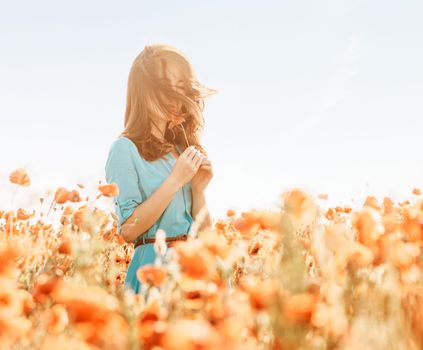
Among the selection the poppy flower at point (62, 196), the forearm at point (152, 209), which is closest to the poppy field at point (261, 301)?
the forearm at point (152, 209)

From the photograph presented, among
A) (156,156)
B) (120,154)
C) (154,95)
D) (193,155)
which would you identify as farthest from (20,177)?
(193,155)

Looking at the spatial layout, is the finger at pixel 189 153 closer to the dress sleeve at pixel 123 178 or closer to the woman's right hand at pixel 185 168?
the woman's right hand at pixel 185 168

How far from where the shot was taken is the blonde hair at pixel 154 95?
2768 mm

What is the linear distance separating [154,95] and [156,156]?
1.09ft

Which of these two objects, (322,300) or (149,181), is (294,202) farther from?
(149,181)

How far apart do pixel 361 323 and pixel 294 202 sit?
1.22ft

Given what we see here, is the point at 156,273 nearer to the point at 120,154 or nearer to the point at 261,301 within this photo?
the point at 261,301

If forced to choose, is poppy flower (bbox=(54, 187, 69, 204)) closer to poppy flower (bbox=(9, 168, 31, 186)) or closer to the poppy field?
poppy flower (bbox=(9, 168, 31, 186))

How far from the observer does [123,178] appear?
2.60 m

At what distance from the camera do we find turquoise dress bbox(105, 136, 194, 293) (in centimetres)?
257

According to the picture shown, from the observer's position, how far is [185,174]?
2.49 metres

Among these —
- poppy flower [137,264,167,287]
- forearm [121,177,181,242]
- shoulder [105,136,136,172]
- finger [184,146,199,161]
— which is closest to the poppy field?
poppy flower [137,264,167,287]

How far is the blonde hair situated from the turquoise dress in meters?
0.11

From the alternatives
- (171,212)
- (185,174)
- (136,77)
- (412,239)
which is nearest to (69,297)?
(412,239)
